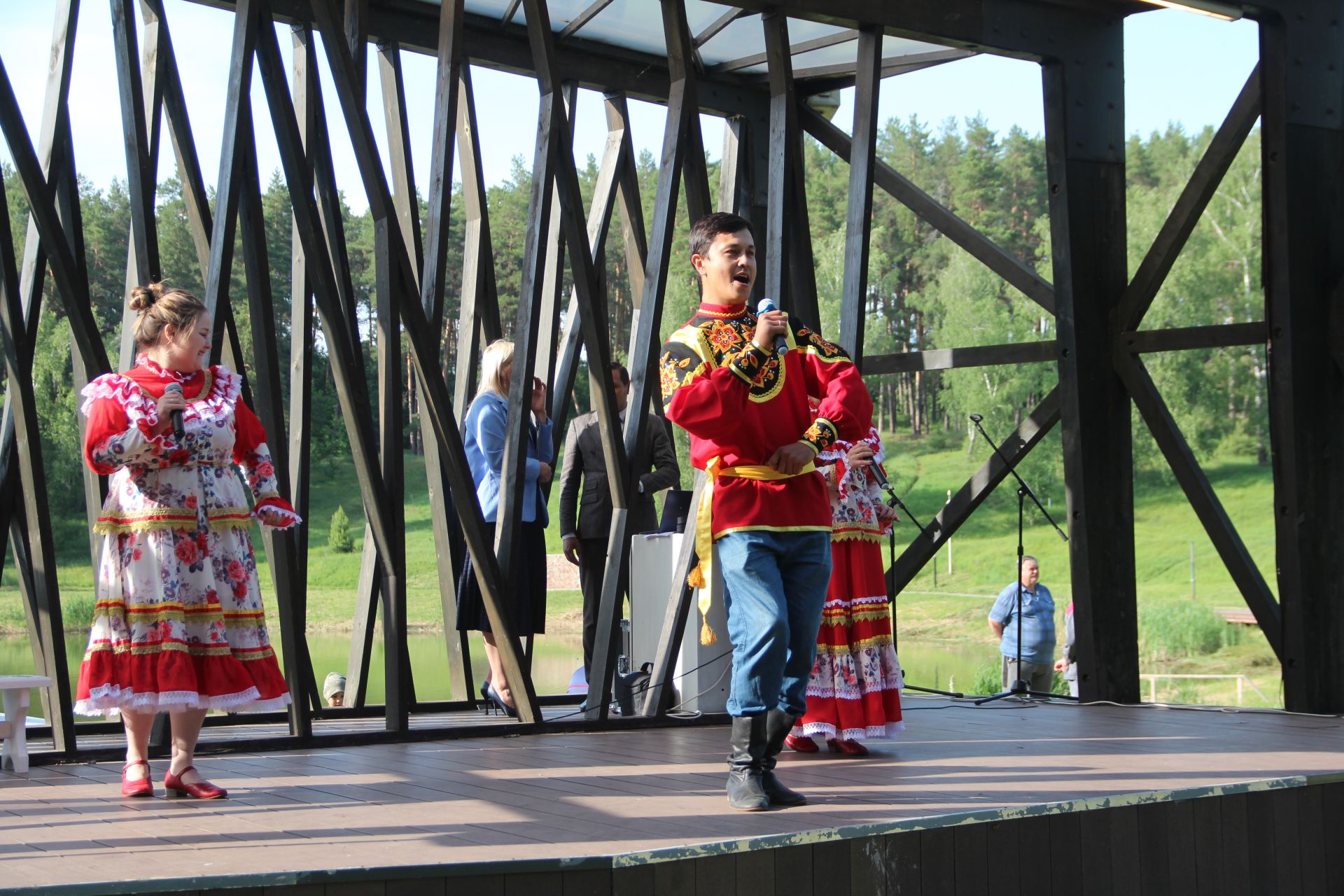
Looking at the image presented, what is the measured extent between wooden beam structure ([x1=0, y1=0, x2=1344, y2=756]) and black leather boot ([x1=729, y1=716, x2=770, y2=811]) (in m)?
1.67

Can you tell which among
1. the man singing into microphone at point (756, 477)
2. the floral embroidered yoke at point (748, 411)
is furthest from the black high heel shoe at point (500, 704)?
the floral embroidered yoke at point (748, 411)

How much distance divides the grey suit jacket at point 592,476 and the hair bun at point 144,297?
2.58 meters

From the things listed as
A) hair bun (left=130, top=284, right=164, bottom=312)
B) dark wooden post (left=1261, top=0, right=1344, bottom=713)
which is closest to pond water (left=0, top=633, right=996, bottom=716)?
dark wooden post (left=1261, top=0, right=1344, bottom=713)

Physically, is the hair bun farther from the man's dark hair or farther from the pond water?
the pond water

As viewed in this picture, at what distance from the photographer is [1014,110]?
4597cm

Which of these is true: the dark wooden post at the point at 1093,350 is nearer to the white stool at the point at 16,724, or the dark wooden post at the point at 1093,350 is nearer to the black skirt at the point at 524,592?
the black skirt at the point at 524,592

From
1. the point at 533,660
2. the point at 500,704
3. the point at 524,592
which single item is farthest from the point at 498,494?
the point at 533,660

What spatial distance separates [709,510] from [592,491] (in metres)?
2.60

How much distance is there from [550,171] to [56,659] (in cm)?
241

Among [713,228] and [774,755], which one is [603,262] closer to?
[713,228]

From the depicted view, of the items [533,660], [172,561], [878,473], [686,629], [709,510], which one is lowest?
[533,660]

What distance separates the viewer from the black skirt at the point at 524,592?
5.67 metres

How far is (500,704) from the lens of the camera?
5.71 metres

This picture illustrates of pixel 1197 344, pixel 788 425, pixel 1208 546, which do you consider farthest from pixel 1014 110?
pixel 788 425
